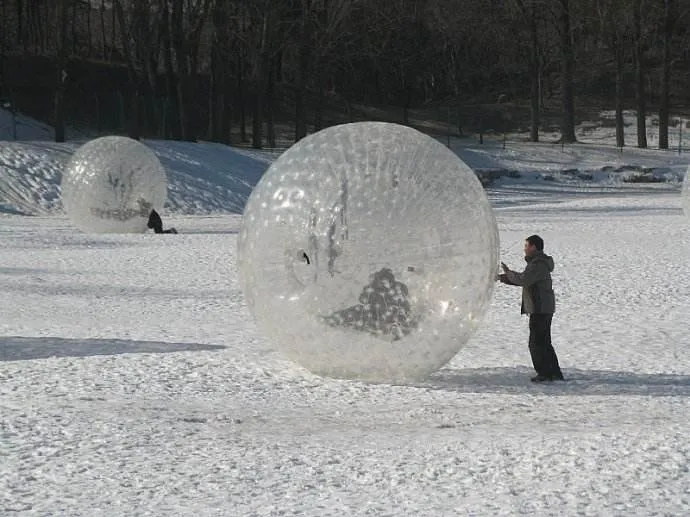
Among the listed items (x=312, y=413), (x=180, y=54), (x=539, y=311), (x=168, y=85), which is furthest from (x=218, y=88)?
(x=312, y=413)

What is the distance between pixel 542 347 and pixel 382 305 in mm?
1353

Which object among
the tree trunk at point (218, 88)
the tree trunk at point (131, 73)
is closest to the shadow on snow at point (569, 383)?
the tree trunk at point (131, 73)

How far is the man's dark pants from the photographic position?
30.0 feet

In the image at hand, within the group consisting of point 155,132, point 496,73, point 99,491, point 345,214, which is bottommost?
point 99,491

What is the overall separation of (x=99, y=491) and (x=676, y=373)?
4.77 m

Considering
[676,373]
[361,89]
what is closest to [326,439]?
[676,373]

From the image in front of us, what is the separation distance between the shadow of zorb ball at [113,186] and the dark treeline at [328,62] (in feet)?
53.7

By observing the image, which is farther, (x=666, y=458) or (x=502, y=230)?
(x=502, y=230)

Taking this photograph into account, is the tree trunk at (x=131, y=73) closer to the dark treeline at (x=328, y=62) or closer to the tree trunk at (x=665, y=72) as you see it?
the dark treeline at (x=328, y=62)

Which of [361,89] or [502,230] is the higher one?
[361,89]

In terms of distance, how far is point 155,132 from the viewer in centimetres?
4978

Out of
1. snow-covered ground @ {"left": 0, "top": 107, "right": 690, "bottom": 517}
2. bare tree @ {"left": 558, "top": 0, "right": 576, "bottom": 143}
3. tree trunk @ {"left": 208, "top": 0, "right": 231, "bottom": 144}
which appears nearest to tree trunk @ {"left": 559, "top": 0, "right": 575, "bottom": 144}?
bare tree @ {"left": 558, "top": 0, "right": 576, "bottom": 143}

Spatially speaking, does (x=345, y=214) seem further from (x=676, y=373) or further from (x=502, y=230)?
(x=502, y=230)

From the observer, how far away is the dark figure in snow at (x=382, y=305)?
8.48 meters
